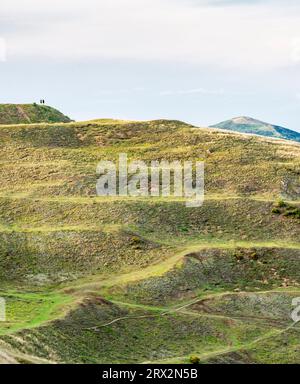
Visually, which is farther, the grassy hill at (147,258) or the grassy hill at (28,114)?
the grassy hill at (28,114)

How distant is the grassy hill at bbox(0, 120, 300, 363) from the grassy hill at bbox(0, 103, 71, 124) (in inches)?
1208

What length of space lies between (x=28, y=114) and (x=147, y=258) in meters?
86.6

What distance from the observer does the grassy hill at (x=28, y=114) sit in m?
173

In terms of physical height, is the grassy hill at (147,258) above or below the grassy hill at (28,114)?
below

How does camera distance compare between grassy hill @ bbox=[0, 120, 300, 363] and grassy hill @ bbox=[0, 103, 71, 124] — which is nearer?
grassy hill @ bbox=[0, 120, 300, 363]

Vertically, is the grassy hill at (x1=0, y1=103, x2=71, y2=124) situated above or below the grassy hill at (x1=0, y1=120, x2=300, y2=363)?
above

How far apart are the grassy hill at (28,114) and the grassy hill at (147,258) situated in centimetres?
3068

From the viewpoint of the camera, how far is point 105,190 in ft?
398

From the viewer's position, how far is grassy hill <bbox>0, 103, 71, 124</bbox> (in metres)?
173

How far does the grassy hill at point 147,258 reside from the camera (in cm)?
7825

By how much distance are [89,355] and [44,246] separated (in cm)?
2917

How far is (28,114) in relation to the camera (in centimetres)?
17825

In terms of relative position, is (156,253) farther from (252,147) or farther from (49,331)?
(252,147)
